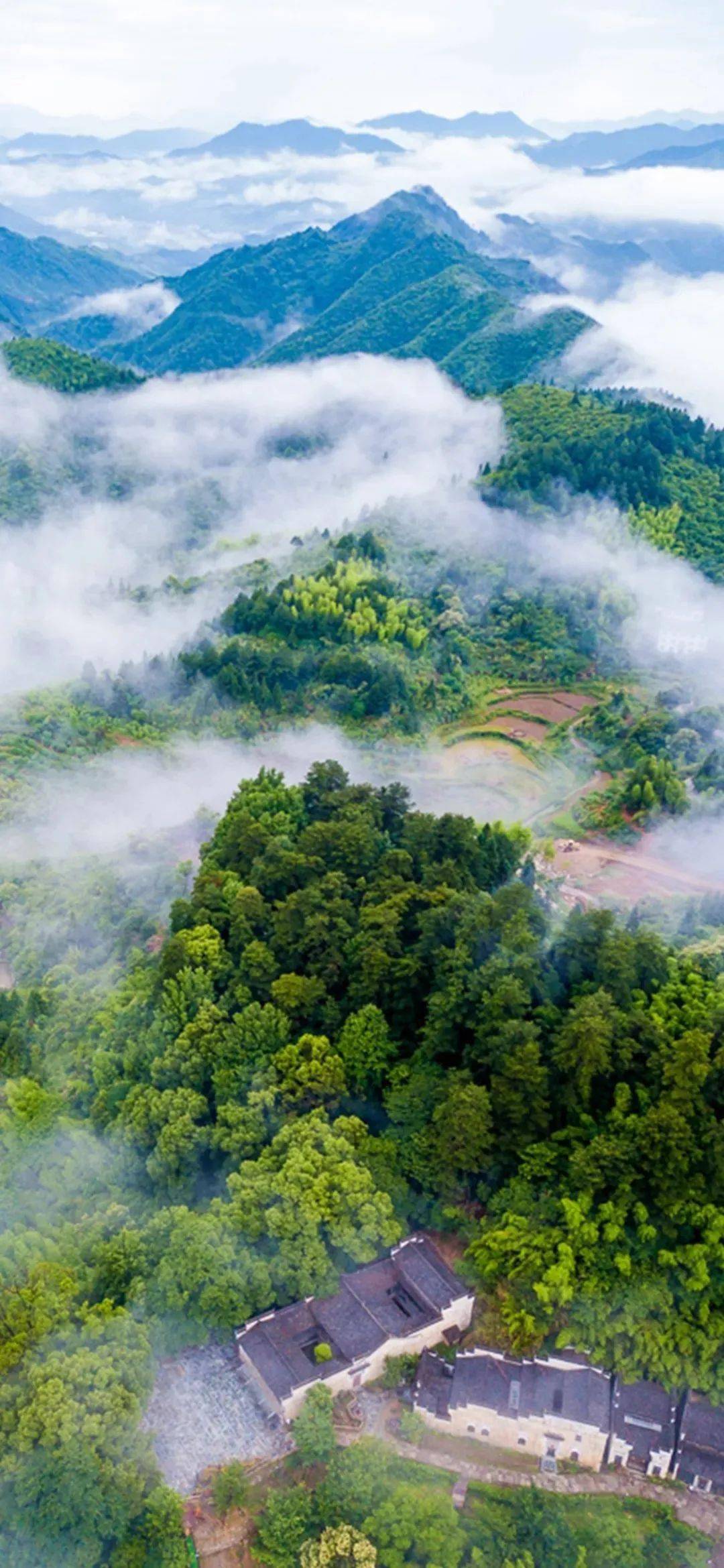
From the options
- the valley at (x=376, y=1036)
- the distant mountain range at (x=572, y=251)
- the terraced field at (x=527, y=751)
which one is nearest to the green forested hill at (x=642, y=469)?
the valley at (x=376, y=1036)

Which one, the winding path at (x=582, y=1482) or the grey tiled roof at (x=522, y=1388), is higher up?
the grey tiled roof at (x=522, y=1388)

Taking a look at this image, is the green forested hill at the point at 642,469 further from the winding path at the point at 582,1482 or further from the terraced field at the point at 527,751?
the winding path at the point at 582,1482

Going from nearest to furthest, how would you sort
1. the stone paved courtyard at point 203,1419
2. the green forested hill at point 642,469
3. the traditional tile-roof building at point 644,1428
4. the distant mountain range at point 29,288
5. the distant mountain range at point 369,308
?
the traditional tile-roof building at point 644,1428 → the stone paved courtyard at point 203,1419 → the green forested hill at point 642,469 → the distant mountain range at point 369,308 → the distant mountain range at point 29,288

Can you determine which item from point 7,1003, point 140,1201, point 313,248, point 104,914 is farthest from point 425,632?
point 313,248

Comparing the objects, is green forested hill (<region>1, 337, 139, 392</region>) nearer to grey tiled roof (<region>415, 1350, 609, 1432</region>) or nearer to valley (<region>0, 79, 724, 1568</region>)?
valley (<region>0, 79, 724, 1568</region>)

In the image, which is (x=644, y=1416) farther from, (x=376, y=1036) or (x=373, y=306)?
(x=373, y=306)

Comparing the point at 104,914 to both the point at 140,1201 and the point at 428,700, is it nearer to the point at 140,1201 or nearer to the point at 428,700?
the point at 140,1201

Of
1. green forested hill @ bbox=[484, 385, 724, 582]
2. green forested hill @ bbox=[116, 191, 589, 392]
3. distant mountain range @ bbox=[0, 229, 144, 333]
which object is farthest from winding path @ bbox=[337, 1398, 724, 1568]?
distant mountain range @ bbox=[0, 229, 144, 333]
